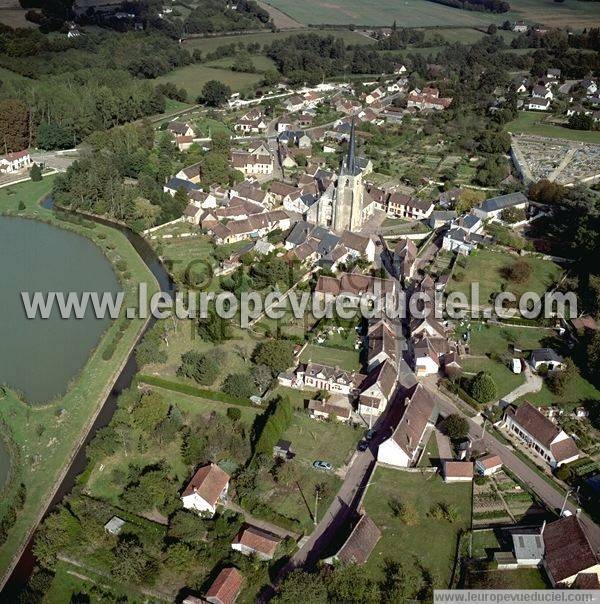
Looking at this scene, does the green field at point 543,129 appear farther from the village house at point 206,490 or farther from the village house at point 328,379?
the village house at point 206,490

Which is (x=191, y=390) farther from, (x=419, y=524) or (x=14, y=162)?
(x=14, y=162)

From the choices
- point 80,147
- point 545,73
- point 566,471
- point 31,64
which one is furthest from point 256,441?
point 545,73

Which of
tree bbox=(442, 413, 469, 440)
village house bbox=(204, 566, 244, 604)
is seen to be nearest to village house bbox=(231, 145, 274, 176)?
tree bbox=(442, 413, 469, 440)

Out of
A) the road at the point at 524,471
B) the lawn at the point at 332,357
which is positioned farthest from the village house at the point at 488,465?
the lawn at the point at 332,357

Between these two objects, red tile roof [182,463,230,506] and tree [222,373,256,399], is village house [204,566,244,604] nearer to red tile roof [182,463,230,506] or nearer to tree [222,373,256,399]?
red tile roof [182,463,230,506]

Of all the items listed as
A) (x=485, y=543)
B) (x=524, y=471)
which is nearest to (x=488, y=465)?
(x=524, y=471)
